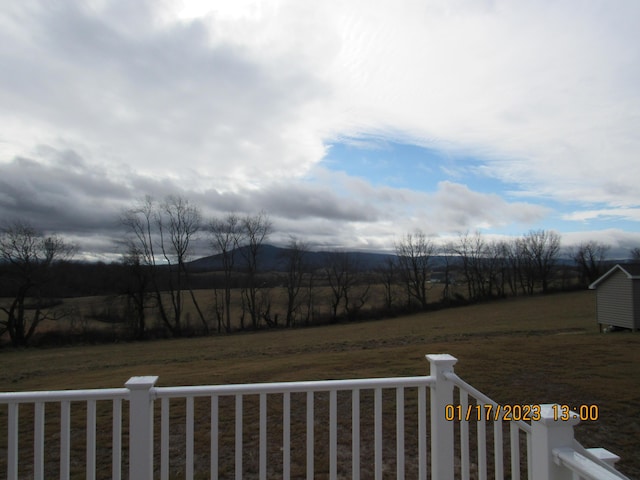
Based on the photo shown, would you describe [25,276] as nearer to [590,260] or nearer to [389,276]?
[389,276]

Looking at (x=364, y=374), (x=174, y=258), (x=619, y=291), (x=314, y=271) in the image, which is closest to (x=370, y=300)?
(x=314, y=271)

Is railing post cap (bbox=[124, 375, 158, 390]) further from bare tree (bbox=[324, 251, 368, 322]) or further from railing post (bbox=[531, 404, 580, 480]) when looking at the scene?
bare tree (bbox=[324, 251, 368, 322])

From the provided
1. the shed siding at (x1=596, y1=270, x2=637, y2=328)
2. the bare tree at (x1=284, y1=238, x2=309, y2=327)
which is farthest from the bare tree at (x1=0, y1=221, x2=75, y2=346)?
the shed siding at (x1=596, y1=270, x2=637, y2=328)

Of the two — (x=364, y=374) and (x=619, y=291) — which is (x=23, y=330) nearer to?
(x=364, y=374)

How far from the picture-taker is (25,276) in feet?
89.8

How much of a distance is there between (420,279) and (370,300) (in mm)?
7606

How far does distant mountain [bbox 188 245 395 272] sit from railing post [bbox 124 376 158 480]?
1282 inches

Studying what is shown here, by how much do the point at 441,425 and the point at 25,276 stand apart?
32987 mm

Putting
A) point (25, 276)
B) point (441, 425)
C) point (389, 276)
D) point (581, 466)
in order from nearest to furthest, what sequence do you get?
point (581, 466)
point (441, 425)
point (25, 276)
point (389, 276)

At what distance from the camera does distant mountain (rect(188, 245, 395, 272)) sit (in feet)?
114

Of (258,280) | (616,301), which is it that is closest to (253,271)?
(258,280)

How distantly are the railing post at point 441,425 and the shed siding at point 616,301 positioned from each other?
1991 cm

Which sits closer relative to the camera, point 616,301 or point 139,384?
point 139,384
